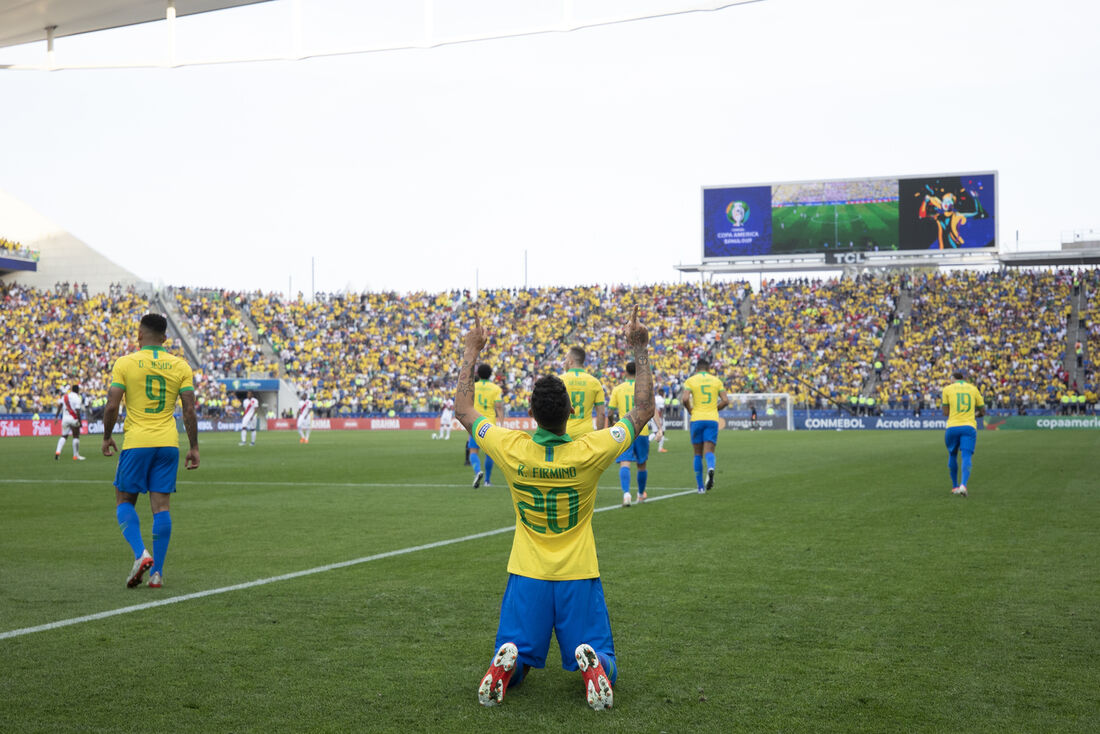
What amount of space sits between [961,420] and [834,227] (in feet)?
132

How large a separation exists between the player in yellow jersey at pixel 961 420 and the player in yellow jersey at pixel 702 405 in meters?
3.42

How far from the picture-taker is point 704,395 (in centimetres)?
1609

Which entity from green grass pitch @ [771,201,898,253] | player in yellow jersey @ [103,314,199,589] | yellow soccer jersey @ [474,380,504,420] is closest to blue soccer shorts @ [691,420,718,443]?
yellow soccer jersey @ [474,380,504,420]

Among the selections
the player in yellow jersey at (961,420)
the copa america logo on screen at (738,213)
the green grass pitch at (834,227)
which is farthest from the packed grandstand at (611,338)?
the player in yellow jersey at (961,420)

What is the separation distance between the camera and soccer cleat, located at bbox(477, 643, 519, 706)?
16.2ft

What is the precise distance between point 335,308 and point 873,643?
57444 millimetres

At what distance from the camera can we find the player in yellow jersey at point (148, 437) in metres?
8.34

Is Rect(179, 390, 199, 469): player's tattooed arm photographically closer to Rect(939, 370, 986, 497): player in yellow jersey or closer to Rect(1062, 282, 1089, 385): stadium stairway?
Rect(939, 370, 986, 497): player in yellow jersey

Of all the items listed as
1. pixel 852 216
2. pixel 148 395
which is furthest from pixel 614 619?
pixel 852 216

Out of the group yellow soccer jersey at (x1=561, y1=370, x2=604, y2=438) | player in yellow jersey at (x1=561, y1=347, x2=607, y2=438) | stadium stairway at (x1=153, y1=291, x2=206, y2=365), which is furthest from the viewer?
stadium stairway at (x1=153, y1=291, x2=206, y2=365)

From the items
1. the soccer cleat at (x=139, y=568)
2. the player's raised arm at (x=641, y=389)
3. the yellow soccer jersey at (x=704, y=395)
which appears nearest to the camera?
the player's raised arm at (x=641, y=389)

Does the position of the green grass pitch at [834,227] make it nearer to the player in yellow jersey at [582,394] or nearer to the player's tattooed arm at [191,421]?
the player in yellow jersey at [582,394]

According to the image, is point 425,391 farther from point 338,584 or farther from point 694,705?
point 694,705

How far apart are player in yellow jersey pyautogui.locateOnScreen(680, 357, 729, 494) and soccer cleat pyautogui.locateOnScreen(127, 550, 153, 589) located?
9.29 meters
